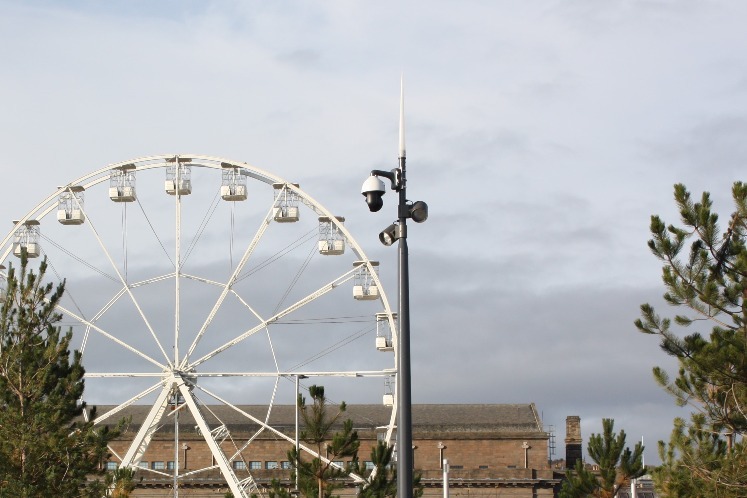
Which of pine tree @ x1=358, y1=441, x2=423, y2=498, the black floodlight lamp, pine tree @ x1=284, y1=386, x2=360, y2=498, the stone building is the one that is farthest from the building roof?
the black floodlight lamp

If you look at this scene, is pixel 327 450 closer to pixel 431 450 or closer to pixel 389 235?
pixel 389 235

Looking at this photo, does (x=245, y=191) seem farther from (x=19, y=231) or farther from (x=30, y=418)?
(x=30, y=418)

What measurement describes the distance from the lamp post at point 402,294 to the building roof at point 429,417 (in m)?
71.5

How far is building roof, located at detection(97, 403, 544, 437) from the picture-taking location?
102 m

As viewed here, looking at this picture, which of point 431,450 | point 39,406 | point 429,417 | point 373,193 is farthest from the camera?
point 429,417

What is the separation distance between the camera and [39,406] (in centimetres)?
5069

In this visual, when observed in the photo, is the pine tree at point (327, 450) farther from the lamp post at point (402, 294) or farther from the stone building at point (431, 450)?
the stone building at point (431, 450)

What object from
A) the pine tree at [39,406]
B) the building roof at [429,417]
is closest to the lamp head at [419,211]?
the pine tree at [39,406]

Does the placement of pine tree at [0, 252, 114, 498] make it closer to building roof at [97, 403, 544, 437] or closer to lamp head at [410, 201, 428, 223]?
lamp head at [410, 201, 428, 223]

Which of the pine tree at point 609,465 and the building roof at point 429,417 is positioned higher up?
the building roof at point 429,417

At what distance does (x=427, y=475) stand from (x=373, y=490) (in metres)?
42.5

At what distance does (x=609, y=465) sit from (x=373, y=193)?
3028 centimetres

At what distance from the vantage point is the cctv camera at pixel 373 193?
2853cm

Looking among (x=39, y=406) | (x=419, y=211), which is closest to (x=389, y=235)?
(x=419, y=211)
